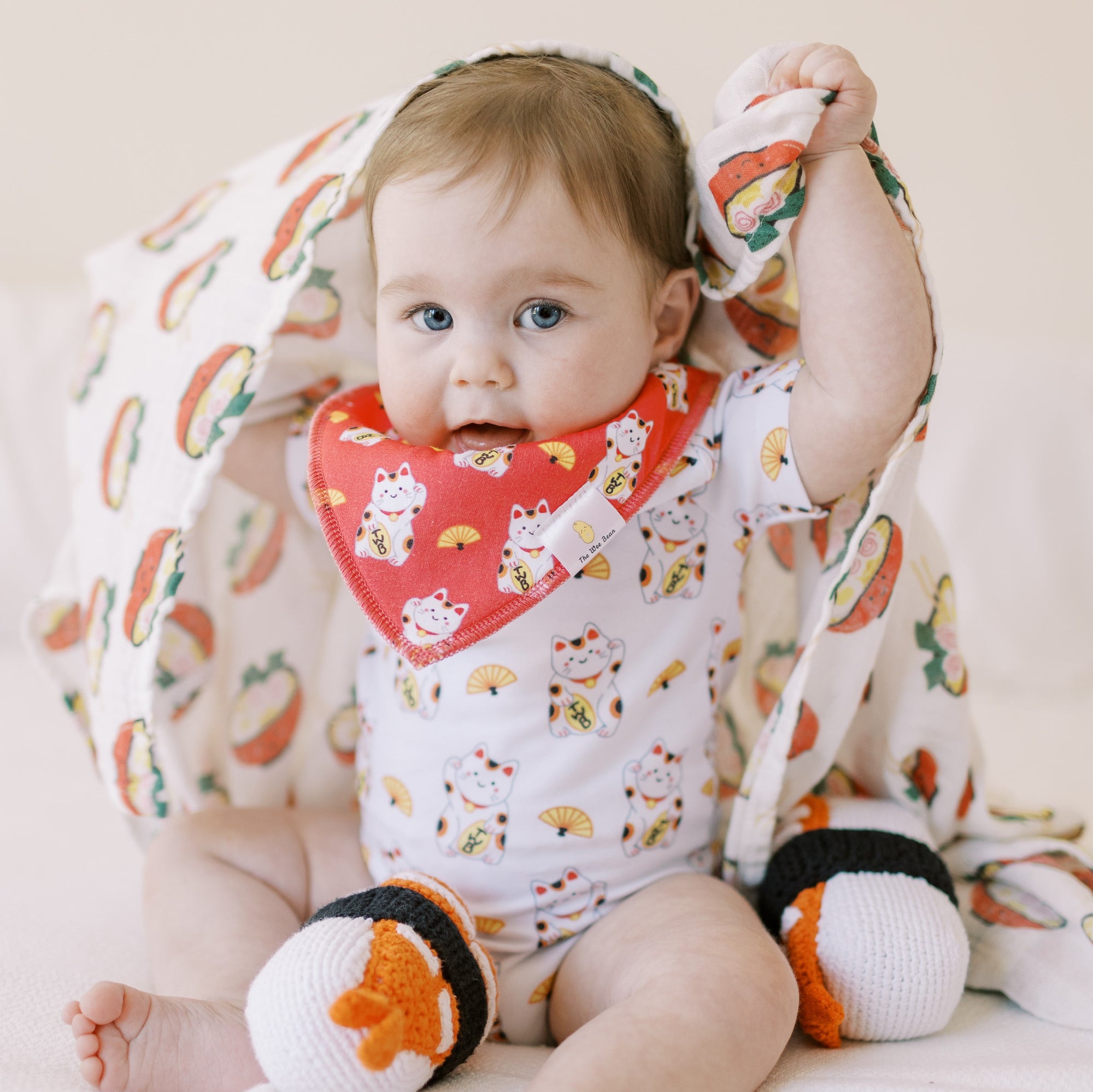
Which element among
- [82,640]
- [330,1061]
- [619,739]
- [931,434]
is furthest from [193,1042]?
[931,434]

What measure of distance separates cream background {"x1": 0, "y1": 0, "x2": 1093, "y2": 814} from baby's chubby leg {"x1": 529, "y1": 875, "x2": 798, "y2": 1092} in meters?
0.61

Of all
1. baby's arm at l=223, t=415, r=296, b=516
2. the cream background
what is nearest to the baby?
baby's arm at l=223, t=415, r=296, b=516

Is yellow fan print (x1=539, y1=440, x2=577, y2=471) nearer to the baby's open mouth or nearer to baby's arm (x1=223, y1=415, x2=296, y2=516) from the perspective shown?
the baby's open mouth

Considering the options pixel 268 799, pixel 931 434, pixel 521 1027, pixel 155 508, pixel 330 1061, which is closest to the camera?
pixel 330 1061

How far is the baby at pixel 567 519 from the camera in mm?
720

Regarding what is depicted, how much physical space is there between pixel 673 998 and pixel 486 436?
1.31ft

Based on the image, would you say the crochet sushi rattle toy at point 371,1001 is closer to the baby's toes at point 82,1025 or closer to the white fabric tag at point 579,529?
the baby's toes at point 82,1025

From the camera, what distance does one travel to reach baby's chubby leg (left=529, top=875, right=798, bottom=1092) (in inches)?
23.2

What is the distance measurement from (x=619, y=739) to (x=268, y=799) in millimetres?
406

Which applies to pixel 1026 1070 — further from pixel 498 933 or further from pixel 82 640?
pixel 82 640

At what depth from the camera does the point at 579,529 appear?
76 cm

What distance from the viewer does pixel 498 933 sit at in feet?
2.66

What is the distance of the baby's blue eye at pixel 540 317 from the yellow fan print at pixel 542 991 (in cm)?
46

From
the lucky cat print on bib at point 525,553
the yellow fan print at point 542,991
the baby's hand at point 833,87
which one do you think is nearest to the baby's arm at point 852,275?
the baby's hand at point 833,87
